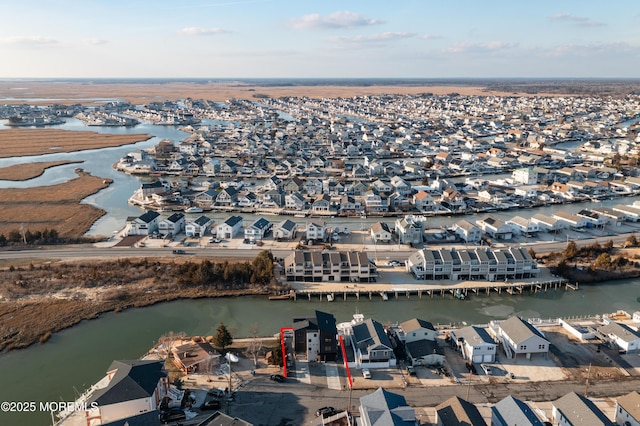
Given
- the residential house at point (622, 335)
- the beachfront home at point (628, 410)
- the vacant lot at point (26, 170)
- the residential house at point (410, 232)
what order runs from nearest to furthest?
the beachfront home at point (628, 410) → the residential house at point (622, 335) → the residential house at point (410, 232) → the vacant lot at point (26, 170)

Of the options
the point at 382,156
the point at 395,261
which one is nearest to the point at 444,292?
the point at 395,261

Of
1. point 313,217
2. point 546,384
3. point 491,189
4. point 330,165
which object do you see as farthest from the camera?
point 330,165

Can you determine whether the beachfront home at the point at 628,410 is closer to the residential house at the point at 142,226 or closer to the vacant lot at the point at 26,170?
the residential house at the point at 142,226

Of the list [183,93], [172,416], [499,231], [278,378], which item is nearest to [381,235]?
[499,231]

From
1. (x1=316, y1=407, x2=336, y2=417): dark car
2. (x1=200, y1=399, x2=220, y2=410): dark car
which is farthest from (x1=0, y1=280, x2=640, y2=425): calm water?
(x1=316, y1=407, x2=336, y2=417): dark car

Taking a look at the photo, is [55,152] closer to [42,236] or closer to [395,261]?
[42,236]

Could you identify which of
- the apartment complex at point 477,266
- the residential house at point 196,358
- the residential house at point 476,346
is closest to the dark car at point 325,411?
the residential house at point 196,358

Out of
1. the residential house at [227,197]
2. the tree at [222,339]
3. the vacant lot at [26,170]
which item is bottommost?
the tree at [222,339]

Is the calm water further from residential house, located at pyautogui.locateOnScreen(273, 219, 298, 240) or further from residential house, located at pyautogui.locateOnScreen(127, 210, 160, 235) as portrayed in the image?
residential house, located at pyautogui.locateOnScreen(127, 210, 160, 235)
